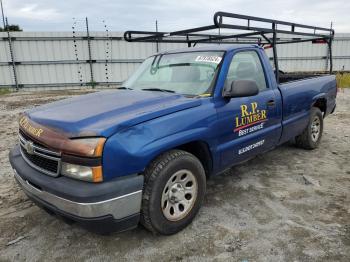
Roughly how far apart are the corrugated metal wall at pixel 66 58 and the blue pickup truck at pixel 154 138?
12.5 metres

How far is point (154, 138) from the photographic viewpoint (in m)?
2.54

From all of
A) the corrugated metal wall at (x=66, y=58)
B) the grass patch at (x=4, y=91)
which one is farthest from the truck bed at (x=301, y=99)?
the grass patch at (x=4, y=91)

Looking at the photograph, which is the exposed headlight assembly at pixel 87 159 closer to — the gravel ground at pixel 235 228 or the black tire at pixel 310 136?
the gravel ground at pixel 235 228

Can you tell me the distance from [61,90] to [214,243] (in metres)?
14.5

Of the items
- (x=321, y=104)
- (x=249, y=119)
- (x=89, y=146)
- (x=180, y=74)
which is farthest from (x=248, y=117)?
(x=321, y=104)

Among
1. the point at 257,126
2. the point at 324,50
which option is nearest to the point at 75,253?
the point at 257,126

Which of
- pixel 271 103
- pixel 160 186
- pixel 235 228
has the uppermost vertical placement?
pixel 271 103

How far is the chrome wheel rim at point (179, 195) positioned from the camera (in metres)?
2.79

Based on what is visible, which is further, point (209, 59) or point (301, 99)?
point (301, 99)

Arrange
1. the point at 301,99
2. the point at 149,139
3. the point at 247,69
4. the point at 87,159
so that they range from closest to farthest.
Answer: the point at 87,159, the point at 149,139, the point at 247,69, the point at 301,99

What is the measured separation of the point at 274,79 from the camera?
4.11m

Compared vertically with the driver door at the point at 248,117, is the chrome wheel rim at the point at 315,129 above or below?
below

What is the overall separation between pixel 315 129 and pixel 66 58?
13391 mm

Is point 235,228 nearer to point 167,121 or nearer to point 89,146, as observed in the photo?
point 167,121
